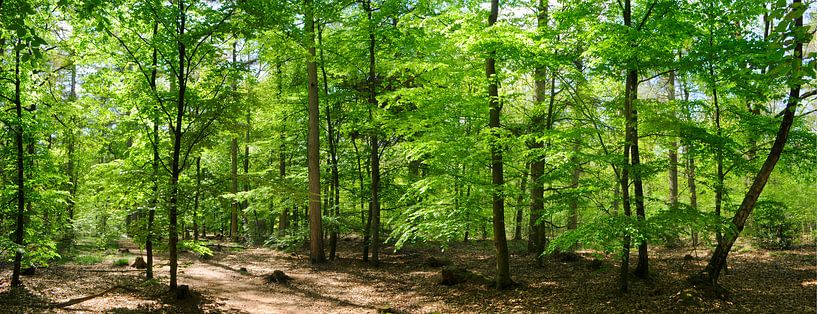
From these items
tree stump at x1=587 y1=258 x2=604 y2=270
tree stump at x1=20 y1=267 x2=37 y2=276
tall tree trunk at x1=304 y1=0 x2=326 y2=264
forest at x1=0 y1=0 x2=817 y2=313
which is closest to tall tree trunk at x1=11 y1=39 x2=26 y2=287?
forest at x1=0 y1=0 x2=817 y2=313

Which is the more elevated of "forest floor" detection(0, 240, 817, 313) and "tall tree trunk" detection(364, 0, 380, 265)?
"tall tree trunk" detection(364, 0, 380, 265)

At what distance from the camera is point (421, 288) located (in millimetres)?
11961

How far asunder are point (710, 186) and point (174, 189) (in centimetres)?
1179

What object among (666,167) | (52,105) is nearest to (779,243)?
(666,167)

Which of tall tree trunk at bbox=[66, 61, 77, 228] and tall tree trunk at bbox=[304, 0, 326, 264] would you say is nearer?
tall tree trunk at bbox=[66, 61, 77, 228]

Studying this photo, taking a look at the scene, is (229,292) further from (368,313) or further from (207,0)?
(207,0)

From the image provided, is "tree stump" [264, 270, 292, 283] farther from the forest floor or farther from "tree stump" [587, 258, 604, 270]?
"tree stump" [587, 258, 604, 270]

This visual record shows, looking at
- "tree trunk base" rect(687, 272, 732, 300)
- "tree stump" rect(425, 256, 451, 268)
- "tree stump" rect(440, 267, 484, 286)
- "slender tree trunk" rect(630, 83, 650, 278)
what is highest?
"slender tree trunk" rect(630, 83, 650, 278)

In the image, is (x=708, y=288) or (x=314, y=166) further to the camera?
(x=314, y=166)

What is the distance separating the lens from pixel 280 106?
18172mm

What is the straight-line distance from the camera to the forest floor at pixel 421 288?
8.34 meters

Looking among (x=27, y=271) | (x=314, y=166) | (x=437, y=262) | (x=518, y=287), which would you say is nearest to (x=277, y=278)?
(x=314, y=166)

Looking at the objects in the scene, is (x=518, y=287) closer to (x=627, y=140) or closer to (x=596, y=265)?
(x=596, y=265)

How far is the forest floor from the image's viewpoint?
834 centimetres
